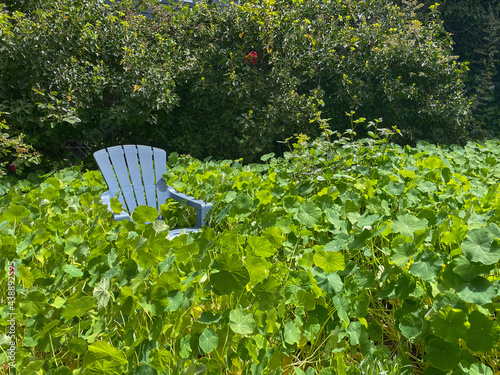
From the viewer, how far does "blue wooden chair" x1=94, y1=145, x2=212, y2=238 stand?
2.82 metres

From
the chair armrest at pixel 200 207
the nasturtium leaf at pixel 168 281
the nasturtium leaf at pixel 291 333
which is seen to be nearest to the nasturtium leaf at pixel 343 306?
the nasturtium leaf at pixel 291 333

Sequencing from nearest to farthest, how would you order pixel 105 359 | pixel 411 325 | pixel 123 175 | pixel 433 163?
pixel 105 359, pixel 411 325, pixel 433 163, pixel 123 175

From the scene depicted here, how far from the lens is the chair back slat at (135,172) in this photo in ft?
9.60

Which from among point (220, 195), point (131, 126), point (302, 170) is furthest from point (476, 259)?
point (131, 126)

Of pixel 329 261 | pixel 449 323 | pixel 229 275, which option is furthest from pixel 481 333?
pixel 229 275

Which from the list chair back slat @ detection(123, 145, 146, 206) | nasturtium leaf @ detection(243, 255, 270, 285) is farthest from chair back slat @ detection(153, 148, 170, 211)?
nasturtium leaf @ detection(243, 255, 270, 285)

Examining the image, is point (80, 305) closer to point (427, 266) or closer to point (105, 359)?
point (105, 359)

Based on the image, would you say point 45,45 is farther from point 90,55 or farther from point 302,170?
point 302,170

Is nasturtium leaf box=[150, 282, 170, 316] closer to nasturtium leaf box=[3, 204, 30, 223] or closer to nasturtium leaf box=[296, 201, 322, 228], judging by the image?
nasturtium leaf box=[296, 201, 322, 228]

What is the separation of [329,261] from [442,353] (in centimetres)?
38

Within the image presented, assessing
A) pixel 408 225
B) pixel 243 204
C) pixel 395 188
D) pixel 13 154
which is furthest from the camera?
pixel 13 154

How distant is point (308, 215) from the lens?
1548 mm

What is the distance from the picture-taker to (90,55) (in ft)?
12.8

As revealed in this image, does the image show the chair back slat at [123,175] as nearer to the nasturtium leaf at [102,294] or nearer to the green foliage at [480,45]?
the nasturtium leaf at [102,294]
